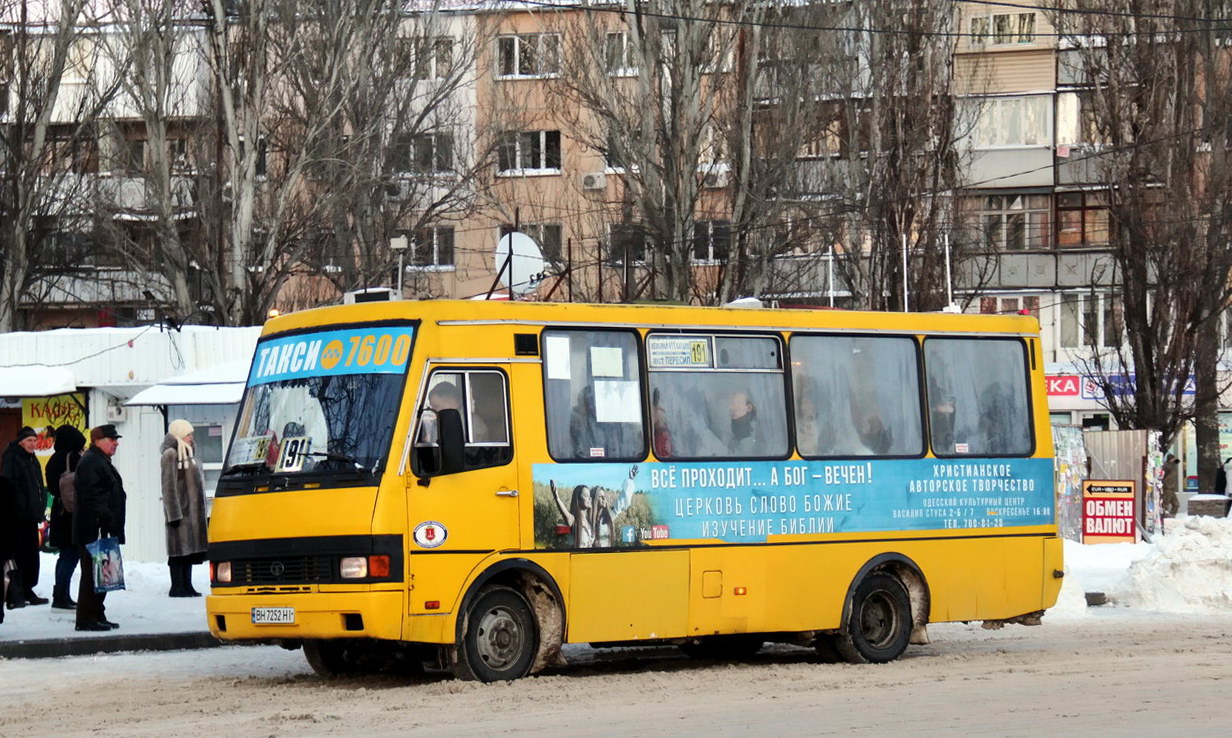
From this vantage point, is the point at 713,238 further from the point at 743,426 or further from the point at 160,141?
the point at 743,426

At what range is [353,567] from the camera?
512 inches

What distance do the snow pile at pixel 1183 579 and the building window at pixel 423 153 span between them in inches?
1022

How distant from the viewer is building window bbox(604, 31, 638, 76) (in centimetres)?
3662

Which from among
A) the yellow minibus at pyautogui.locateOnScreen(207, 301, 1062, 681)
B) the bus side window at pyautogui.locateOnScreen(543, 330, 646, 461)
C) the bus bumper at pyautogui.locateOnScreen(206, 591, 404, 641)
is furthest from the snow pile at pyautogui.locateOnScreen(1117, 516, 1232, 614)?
the bus bumper at pyautogui.locateOnScreen(206, 591, 404, 641)

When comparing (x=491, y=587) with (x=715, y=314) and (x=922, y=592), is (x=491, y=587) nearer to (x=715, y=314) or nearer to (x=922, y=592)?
(x=715, y=314)

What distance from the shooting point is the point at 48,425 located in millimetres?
28000

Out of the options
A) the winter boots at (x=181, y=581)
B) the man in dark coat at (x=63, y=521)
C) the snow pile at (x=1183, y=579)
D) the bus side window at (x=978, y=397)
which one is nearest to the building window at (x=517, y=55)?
the man in dark coat at (x=63, y=521)

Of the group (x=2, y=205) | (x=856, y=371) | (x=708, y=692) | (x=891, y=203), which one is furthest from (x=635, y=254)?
(x=708, y=692)

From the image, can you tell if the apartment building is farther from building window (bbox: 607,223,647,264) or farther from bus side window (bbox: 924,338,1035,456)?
bus side window (bbox: 924,338,1035,456)

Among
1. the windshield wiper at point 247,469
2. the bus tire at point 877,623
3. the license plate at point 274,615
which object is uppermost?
the windshield wiper at point 247,469

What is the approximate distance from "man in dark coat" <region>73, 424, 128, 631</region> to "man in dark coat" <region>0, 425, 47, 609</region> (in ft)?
3.77

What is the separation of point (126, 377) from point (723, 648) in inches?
515

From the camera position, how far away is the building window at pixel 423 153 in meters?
45.5

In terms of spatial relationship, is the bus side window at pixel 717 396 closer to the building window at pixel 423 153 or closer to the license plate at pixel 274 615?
the license plate at pixel 274 615
